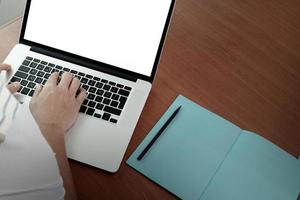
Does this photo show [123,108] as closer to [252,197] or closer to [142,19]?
[142,19]

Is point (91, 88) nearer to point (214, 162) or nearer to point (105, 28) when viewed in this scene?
point (105, 28)

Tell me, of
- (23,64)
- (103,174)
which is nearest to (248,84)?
(103,174)

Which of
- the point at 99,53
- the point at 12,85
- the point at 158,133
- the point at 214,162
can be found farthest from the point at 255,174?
the point at 12,85

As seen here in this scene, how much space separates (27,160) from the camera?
54 centimetres

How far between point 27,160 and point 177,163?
282 millimetres

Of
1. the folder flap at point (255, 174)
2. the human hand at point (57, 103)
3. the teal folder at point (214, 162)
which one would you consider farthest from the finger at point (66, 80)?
the folder flap at point (255, 174)

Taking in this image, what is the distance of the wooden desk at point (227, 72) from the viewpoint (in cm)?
68

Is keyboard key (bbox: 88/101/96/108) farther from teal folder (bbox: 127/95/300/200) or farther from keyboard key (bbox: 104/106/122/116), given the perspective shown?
teal folder (bbox: 127/95/300/200)

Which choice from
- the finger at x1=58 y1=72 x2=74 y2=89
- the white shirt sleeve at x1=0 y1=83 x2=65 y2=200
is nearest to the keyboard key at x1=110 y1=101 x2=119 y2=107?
the finger at x1=58 y1=72 x2=74 y2=89

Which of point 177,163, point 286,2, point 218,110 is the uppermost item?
point 286,2

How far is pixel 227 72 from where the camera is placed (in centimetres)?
85

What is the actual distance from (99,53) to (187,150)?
0.29m

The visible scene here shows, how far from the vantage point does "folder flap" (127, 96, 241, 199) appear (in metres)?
0.67

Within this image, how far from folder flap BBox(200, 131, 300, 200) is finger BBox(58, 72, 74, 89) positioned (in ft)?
1.17
